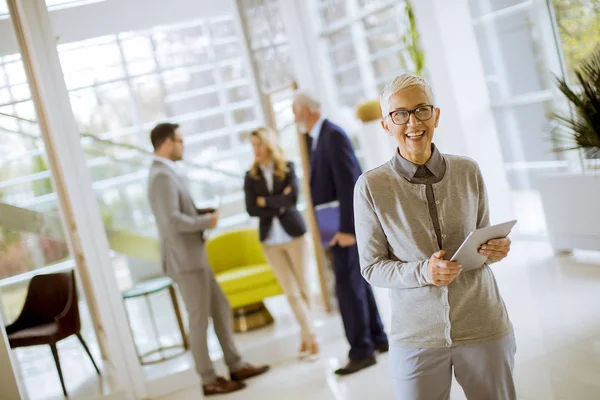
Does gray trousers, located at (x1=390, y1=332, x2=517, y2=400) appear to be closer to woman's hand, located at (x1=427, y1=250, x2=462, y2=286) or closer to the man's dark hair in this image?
woman's hand, located at (x1=427, y1=250, x2=462, y2=286)

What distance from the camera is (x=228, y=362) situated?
522 cm

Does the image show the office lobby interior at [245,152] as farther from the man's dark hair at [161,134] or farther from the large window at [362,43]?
the man's dark hair at [161,134]

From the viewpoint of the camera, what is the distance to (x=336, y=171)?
4.68 m

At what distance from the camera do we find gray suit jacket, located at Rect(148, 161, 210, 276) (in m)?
4.88

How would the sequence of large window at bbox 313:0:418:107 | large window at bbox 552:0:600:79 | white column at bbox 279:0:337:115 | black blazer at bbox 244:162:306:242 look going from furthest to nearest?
large window at bbox 313:0:418:107, white column at bbox 279:0:337:115, large window at bbox 552:0:600:79, black blazer at bbox 244:162:306:242

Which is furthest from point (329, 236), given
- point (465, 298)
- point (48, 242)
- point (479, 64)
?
point (465, 298)

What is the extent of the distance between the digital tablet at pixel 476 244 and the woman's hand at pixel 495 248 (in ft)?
0.04

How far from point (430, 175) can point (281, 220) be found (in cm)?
297

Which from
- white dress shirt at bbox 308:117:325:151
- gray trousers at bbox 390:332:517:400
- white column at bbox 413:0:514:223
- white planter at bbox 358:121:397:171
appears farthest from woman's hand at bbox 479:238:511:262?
white column at bbox 413:0:514:223

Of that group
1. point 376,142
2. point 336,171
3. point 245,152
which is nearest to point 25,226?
point 336,171

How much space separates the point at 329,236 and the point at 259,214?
1.73 ft

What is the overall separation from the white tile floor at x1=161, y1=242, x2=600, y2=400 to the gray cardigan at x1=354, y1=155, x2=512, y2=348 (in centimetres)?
144

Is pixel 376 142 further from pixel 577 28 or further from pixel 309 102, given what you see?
pixel 577 28

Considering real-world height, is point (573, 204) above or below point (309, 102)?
below
